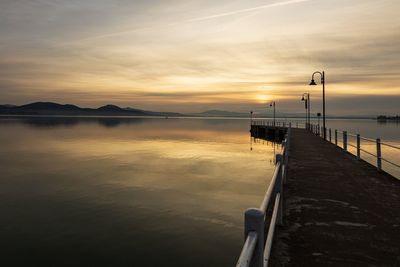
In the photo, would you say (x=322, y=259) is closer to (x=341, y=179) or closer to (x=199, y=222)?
(x=341, y=179)

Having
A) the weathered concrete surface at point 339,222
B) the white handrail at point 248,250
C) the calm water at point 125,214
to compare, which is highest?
the white handrail at point 248,250

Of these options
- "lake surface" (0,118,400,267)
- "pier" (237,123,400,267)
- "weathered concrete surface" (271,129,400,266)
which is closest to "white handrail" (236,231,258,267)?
"pier" (237,123,400,267)

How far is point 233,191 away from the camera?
19.6m

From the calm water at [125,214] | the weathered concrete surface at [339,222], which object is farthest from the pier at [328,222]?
the calm water at [125,214]

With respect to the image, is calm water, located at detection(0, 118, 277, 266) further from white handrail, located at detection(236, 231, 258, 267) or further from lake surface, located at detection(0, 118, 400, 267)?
white handrail, located at detection(236, 231, 258, 267)

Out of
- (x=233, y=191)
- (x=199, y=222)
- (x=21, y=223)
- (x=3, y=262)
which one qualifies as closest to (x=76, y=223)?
(x=21, y=223)

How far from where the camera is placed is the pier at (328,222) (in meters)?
4.85

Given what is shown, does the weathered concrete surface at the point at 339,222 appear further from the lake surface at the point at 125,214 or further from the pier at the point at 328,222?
the lake surface at the point at 125,214

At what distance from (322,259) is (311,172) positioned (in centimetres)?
765

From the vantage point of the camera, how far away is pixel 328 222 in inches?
262

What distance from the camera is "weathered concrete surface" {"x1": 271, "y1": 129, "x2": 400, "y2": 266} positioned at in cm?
506

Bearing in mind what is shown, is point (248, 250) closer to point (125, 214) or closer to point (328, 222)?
point (328, 222)

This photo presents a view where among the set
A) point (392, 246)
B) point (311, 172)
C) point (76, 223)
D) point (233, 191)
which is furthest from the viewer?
point (233, 191)

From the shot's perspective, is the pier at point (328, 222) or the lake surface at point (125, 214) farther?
the lake surface at point (125, 214)
